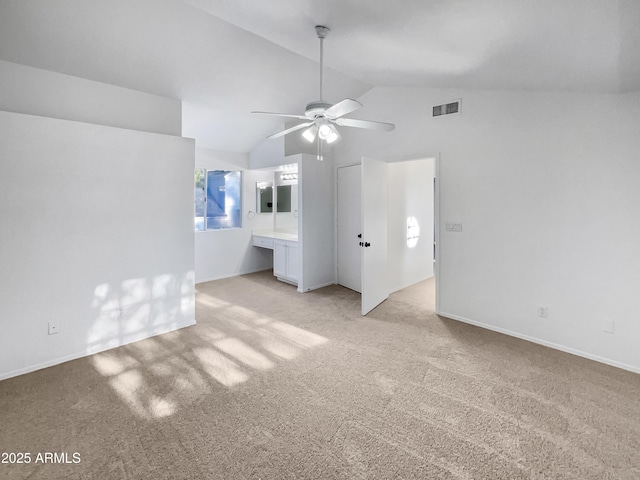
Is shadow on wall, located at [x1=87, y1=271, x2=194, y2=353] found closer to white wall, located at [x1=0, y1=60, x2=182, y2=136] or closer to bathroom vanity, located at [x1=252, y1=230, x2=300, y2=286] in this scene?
white wall, located at [x1=0, y1=60, x2=182, y2=136]

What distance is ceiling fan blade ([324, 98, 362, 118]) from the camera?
2430 millimetres

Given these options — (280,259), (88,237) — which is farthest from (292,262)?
(88,237)

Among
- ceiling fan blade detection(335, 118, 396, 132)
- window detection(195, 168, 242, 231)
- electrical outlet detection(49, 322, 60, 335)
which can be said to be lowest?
electrical outlet detection(49, 322, 60, 335)

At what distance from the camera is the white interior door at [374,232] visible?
14.0 ft

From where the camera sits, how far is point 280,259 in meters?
6.05

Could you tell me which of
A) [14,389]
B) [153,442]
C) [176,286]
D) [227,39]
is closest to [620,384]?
[153,442]

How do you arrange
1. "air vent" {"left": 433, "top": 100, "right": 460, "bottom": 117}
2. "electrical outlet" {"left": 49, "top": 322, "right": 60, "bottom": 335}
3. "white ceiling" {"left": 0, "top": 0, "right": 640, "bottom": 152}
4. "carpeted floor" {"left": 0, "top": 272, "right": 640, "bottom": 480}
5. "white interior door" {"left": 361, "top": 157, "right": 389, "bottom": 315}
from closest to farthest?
"carpeted floor" {"left": 0, "top": 272, "right": 640, "bottom": 480} → "white ceiling" {"left": 0, "top": 0, "right": 640, "bottom": 152} → "electrical outlet" {"left": 49, "top": 322, "right": 60, "bottom": 335} → "air vent" {"left": 433, "top": 100, "right": 460, "bottom": 117} → "white interior door" {"left": 361, "top": 157, "right": 389, "bottom": 315}

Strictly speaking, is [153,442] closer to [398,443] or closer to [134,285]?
[398,443]

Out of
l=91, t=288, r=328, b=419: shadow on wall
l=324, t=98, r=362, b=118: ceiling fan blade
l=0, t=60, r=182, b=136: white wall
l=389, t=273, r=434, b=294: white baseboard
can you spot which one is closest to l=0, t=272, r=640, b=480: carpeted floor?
l=91, t=288, r=328, b=419: shadow on wall

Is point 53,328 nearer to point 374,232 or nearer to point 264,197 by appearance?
point 374,232

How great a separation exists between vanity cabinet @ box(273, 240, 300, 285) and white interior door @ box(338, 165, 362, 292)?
2.62 ft

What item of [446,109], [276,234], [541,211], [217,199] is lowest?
[276,234]

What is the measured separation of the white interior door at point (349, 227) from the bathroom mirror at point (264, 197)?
202 centimetres

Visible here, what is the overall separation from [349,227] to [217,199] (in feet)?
9.10
